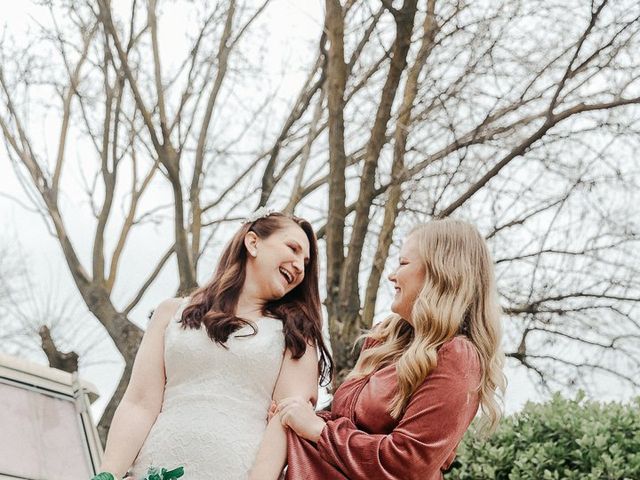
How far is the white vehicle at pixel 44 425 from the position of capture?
4141 mm

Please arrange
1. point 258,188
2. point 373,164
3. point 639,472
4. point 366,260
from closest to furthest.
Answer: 1. point 639,472
2. point 373,164
3. point 366,260
4. point 258,188

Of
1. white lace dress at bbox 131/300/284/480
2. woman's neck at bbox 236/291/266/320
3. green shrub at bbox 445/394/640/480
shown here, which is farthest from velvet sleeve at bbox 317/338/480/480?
green shrub at bbox 445/394/640/480

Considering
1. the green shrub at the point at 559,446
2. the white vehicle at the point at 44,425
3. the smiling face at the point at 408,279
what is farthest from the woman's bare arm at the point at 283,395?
Answer: the white vehicle at the point at 44,425

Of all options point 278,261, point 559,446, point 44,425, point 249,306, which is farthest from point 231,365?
point 559,446

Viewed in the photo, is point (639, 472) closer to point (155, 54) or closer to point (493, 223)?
point (493, 223)

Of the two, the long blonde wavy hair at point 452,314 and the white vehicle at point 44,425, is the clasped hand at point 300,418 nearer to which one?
the long blonde wavy hair at point 452,314

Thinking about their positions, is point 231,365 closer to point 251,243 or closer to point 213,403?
point 213,403

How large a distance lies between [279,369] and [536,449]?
215cm

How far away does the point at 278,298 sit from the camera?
3.00 metres

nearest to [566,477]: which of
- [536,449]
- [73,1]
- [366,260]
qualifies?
[536,449]

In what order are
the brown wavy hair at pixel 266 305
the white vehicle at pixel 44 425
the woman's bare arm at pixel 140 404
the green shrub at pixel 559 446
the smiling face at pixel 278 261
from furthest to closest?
the green shrub at pixel 559 446 → the white vehicle at pixel 44 425 → the smiling face at pixel 278 261 → the brown wavy hair at pixel 266 305 → the woman's bare arm at pixel 140 404

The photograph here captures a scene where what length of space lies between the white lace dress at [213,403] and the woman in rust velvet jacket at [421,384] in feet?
0.41

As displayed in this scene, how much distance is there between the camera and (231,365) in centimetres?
277

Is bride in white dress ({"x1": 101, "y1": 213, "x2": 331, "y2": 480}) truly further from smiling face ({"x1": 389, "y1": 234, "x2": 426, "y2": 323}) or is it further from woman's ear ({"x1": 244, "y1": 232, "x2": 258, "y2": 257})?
smiling face ({"x1": 389, "y1": 234, "x2": 426, "y2": 323})
